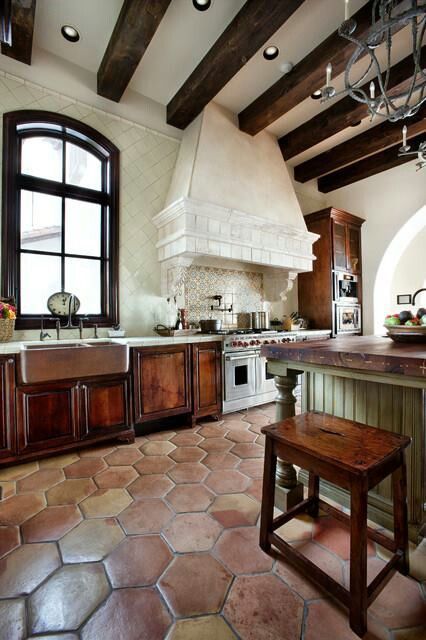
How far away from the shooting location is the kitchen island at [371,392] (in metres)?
1.20

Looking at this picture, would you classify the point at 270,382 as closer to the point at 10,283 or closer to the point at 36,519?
the point at 36,519

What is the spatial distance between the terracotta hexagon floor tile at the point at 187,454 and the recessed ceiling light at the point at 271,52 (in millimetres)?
3778

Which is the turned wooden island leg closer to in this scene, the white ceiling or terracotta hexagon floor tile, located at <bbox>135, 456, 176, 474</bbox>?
terracotta hexagon floor tile, located at <bbox>135, 456, 176, 474</bbox>

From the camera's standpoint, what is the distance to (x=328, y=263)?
4711mm

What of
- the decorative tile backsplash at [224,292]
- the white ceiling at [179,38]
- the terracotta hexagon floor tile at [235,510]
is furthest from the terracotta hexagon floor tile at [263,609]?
the white ceiling at [179,38]

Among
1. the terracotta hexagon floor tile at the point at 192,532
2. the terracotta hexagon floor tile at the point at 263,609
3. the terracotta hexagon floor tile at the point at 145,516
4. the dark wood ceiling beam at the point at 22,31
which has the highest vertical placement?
the dark wood ceiling beam at the point at 22,31

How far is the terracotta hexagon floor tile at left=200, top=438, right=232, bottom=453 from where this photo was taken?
8.13 feet

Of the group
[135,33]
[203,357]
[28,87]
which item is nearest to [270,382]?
[203,357]

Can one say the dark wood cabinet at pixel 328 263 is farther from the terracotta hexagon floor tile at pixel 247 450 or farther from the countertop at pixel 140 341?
the terracotta hexagon floor tile at pixel 247 450

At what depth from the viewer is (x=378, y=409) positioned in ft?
5.04

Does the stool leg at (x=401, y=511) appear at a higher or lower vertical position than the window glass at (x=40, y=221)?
lower

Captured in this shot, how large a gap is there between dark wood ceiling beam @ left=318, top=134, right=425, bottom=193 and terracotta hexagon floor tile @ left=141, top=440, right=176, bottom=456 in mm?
5156

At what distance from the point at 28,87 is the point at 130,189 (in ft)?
4.02

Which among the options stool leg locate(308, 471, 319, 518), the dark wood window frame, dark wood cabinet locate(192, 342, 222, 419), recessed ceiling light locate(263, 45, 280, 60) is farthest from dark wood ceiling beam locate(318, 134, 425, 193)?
stool leg locate(308, 471, 319, 518)
